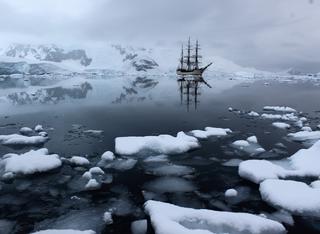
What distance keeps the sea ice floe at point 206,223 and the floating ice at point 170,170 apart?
3.10 meters

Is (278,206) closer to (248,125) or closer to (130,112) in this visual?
(248,125)

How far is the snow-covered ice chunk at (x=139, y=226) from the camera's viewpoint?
677cm

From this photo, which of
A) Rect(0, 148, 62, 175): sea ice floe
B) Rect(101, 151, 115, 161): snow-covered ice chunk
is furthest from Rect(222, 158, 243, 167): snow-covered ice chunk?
Rect(0, 148, 62, 175): sea ice floe

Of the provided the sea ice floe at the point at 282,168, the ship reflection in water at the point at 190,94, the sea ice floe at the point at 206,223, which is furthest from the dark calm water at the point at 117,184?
the ship reflection in water at the point at 190,94

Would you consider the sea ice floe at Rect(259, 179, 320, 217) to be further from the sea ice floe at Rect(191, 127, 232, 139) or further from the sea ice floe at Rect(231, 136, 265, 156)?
the sea ice floe at Rect(191, 127, 232, 139)

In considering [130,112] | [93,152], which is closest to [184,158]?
[93,152]

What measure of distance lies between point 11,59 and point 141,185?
356 feet

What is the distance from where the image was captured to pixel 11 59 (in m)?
104

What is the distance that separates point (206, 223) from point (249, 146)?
7.34m

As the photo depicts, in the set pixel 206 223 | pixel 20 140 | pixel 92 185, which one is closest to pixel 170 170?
pixel 92 185

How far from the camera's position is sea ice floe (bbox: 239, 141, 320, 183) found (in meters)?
9.53

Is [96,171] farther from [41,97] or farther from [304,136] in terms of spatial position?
[41,97]

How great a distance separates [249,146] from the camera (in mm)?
13406

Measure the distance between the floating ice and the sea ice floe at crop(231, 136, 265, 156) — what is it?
3349 mm
